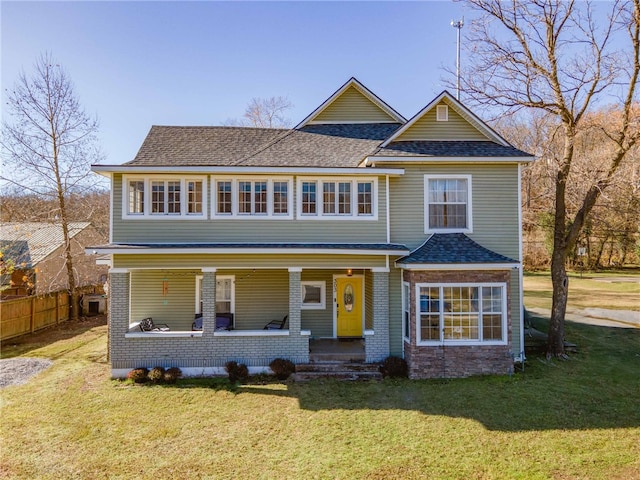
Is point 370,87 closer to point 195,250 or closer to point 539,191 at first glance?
point 195,250

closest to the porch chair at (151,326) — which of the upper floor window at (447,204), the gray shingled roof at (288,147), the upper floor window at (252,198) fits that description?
the upper floor window at (252,198)

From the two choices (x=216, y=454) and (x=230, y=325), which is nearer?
(x=216, y=454)

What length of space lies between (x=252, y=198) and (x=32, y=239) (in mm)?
18948

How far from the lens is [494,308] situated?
10.7 meters

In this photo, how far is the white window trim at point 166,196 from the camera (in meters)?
11.3

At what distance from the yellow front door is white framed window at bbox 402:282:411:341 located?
6.94 ft

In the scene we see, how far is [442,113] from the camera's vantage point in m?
12.4

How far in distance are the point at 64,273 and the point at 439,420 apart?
21.6 meters

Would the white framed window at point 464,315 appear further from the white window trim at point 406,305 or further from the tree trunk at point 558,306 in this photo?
the tree trunk at point 558,306

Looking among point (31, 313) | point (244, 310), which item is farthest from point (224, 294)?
point (31, 313)

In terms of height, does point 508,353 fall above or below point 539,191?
below

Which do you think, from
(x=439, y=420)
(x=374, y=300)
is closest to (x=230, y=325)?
(x=374, y=300)

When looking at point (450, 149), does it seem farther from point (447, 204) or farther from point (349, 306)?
point (349, 306)

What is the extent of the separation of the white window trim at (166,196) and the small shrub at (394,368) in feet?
22.9
